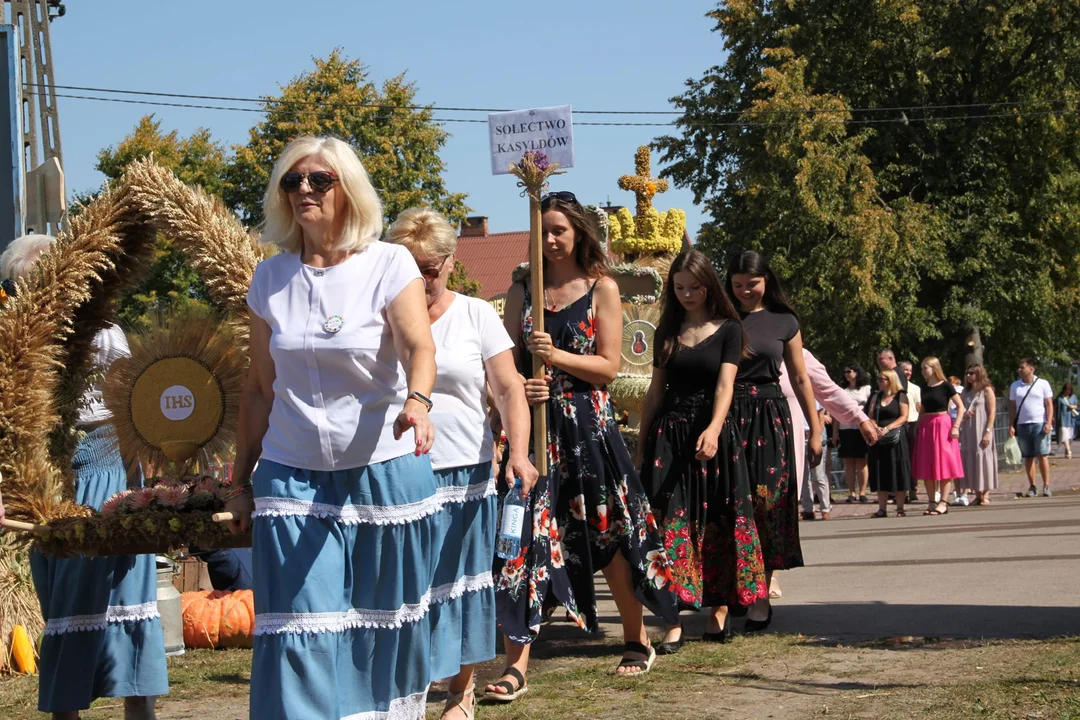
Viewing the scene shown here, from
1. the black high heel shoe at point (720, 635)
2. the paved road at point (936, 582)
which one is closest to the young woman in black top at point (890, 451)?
the paved road at point (936, 582)

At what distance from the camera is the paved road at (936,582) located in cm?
675

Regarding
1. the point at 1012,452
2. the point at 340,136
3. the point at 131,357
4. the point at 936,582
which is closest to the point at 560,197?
the point at 131,357

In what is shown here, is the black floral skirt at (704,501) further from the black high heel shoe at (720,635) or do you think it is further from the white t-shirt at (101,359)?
the white t-shirt at (101,359)

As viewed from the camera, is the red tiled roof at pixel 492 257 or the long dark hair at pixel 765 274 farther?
the red tiled roof at pixel 492 257

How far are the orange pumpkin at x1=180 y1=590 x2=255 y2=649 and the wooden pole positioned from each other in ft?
8.03

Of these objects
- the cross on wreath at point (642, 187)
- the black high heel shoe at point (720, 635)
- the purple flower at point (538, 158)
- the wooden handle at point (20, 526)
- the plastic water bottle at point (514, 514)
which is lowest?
the black high heel shoe at point (720, 635)

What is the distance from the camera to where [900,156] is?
31.8 meters

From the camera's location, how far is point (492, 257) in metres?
71.9

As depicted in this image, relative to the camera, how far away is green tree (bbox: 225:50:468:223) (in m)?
39.4

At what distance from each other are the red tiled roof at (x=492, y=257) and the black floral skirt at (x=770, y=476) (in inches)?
2331

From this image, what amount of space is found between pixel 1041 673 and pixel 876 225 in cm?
2395

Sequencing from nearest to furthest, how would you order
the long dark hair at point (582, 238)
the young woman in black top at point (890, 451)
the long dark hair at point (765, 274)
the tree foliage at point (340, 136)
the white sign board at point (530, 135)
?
the white sign board at point (530, 135)
the long dark hair at point (582, 238)
the long dark hair at point (765, 274)
the young woman in black top at point (890, 451)
the tree foliage at point (340, 136)

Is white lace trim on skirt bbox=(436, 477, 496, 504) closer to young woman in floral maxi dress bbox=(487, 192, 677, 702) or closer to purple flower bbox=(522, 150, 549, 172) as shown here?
young woman in floral maxi dress bbox=(487, 192, 677, 702)

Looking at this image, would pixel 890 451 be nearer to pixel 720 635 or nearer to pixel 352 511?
pixel 720 635
